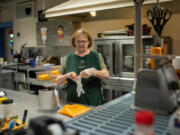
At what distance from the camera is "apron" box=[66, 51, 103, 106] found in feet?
8.14

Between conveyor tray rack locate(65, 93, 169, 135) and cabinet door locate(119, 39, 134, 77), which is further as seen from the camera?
cabinet door locate(119, 39, 134, 77)

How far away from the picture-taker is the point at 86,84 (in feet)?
8.14

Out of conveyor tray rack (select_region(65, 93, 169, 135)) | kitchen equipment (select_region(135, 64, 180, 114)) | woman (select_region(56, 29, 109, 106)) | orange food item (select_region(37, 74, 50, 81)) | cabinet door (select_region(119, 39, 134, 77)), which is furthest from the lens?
cabinet door (select_region(119, 39, 134, 77))

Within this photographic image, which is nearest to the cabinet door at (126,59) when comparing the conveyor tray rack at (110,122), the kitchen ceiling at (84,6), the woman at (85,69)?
the woman at (85,69)

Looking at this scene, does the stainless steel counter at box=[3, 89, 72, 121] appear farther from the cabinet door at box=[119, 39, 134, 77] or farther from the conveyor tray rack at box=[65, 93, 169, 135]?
the cabinet door at box=[119, 39, 134, 77]

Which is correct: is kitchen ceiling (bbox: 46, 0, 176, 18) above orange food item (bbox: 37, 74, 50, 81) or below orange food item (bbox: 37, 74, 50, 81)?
above

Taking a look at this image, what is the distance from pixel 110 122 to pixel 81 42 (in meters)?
1.53

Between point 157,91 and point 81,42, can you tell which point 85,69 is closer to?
point 81,42

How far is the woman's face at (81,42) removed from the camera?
249 centimetres

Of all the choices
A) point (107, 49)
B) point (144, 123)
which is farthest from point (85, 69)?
point (107, 49)

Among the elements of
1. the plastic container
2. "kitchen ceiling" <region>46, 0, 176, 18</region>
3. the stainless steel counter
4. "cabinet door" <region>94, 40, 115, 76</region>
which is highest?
"kitchen ceiling" <region>46, 0, 176, 18</region>

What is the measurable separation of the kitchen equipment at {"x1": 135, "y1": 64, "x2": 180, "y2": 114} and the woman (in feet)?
3.88

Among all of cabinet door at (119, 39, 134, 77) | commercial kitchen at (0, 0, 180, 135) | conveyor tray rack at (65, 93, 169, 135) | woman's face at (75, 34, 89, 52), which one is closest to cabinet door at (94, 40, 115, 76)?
commercial kitchen at (0, 0, 180, 135)

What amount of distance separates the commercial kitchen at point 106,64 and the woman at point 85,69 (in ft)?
0.75
